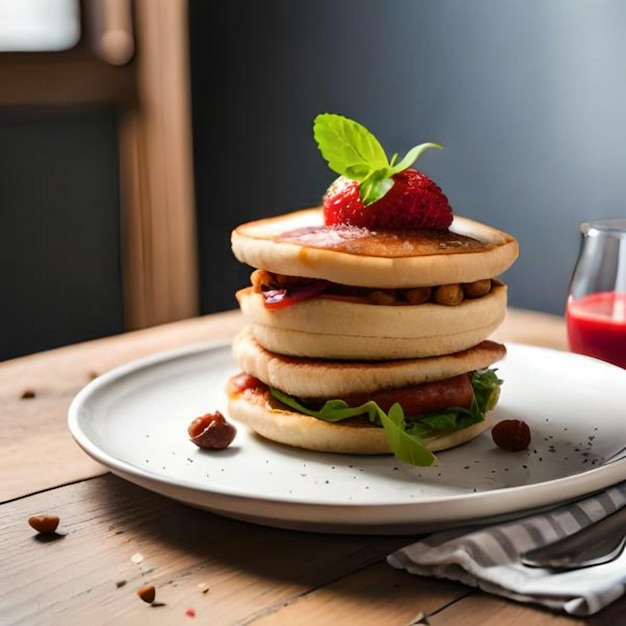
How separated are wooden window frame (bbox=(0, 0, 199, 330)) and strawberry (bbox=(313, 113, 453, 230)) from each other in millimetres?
2194

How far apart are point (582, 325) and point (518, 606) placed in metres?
0.98

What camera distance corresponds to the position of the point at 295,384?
4.76ft

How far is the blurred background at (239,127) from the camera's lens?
276 centimetres

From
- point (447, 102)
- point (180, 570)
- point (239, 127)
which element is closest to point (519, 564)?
point (180, 570)

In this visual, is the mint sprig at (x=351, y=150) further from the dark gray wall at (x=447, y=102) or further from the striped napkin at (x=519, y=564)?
the dark gray wall at (x=447, y=102)

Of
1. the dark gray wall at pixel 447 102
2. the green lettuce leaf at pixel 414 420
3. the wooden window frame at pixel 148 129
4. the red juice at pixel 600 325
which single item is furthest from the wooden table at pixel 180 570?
the wooden window frame at pixel 148 129

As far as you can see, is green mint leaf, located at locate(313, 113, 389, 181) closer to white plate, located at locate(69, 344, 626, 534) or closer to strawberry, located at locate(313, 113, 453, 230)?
A: strawberry, located at locate(313, 113, 453, 230)

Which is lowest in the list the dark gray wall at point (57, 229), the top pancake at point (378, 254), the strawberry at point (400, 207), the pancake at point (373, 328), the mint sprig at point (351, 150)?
the dark gray wall at point (57, 229)

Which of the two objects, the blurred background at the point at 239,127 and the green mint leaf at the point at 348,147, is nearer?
the green mint leaf at the point at 348,147

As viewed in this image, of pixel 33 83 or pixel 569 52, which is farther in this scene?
pixel 33 83

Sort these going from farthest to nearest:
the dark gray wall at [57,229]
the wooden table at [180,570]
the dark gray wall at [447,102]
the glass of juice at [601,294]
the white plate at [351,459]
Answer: the dark gray wall at [57,229] → the dark gray wall at [447,102] → the glass of juice at [601,294] → the white plate at [351,459] → the wooden table at [180,570]

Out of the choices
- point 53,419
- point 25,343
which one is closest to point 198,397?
point 53,419

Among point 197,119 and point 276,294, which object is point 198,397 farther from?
point 197,119

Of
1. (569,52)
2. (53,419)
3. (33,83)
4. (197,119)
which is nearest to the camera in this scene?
(53,419)
